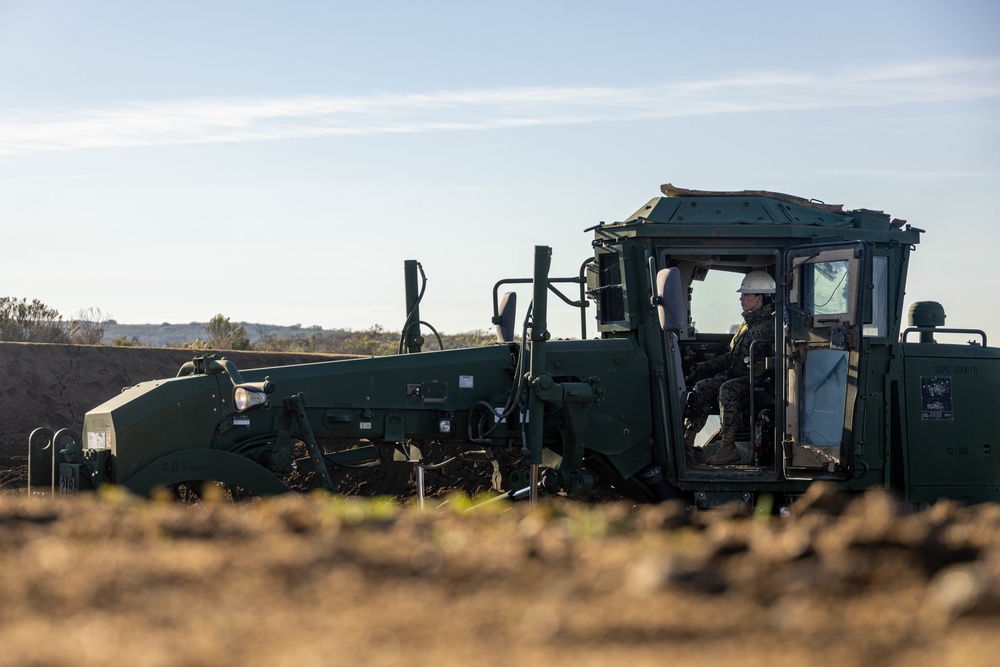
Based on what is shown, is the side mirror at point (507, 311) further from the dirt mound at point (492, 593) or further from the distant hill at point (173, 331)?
the distant hill at point (173, 331)

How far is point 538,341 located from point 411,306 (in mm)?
1613

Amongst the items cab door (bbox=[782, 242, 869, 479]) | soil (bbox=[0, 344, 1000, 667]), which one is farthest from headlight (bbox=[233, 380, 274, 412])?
cab door (bbox=[782, 242, 869, 479])

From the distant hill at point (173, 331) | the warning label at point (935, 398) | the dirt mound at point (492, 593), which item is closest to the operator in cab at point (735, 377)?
the warning label at point (935, 398)

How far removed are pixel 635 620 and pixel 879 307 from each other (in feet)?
20.6

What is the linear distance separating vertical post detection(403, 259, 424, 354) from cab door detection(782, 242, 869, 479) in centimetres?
280

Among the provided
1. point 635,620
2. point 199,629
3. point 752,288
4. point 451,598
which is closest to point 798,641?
point 635,620

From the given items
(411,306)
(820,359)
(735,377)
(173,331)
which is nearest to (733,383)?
(735,377)

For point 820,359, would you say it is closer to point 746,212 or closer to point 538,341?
point 746,212

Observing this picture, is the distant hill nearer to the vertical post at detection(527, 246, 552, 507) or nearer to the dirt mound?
the vertical post at detection(527, 246, 552, 507)

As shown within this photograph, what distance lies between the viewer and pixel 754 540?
407 centimetres

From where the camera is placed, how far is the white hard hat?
30.7 ft

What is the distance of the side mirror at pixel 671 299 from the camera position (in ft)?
26.3

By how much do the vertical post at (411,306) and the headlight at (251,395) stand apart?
5.49 ft

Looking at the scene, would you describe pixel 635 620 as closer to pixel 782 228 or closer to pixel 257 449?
pixel 257 449
